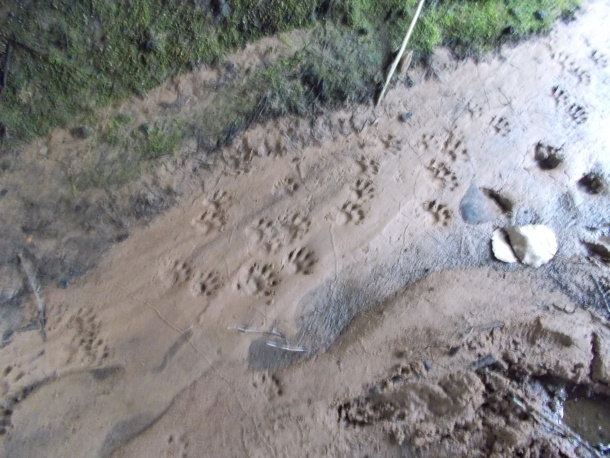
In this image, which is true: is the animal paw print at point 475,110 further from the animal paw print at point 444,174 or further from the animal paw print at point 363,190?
the animal paw print at point 363,190

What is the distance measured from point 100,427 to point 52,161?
147 cm

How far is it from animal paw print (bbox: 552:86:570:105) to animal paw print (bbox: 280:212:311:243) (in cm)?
196

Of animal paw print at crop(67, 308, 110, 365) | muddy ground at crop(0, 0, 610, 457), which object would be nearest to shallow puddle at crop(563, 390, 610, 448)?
muddy ground at crop(0, 0, 610, 457)

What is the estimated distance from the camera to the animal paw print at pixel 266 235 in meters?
2.85

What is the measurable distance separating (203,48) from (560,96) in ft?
7.93

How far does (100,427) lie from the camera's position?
2.41 metres

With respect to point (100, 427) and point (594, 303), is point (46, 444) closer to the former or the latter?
point (100, 427)

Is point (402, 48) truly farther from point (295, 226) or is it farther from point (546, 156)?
point (295, 226)

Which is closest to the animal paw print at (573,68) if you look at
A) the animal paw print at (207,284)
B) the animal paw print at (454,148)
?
the animal paw print at (454,148)

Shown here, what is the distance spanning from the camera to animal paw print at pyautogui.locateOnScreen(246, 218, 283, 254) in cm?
285

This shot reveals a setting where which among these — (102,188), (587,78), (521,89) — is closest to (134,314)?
(102,188)

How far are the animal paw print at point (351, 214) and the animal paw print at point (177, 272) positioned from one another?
942 mm

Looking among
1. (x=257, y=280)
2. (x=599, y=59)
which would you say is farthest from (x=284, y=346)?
(x=599, y=59)

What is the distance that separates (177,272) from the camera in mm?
2768
